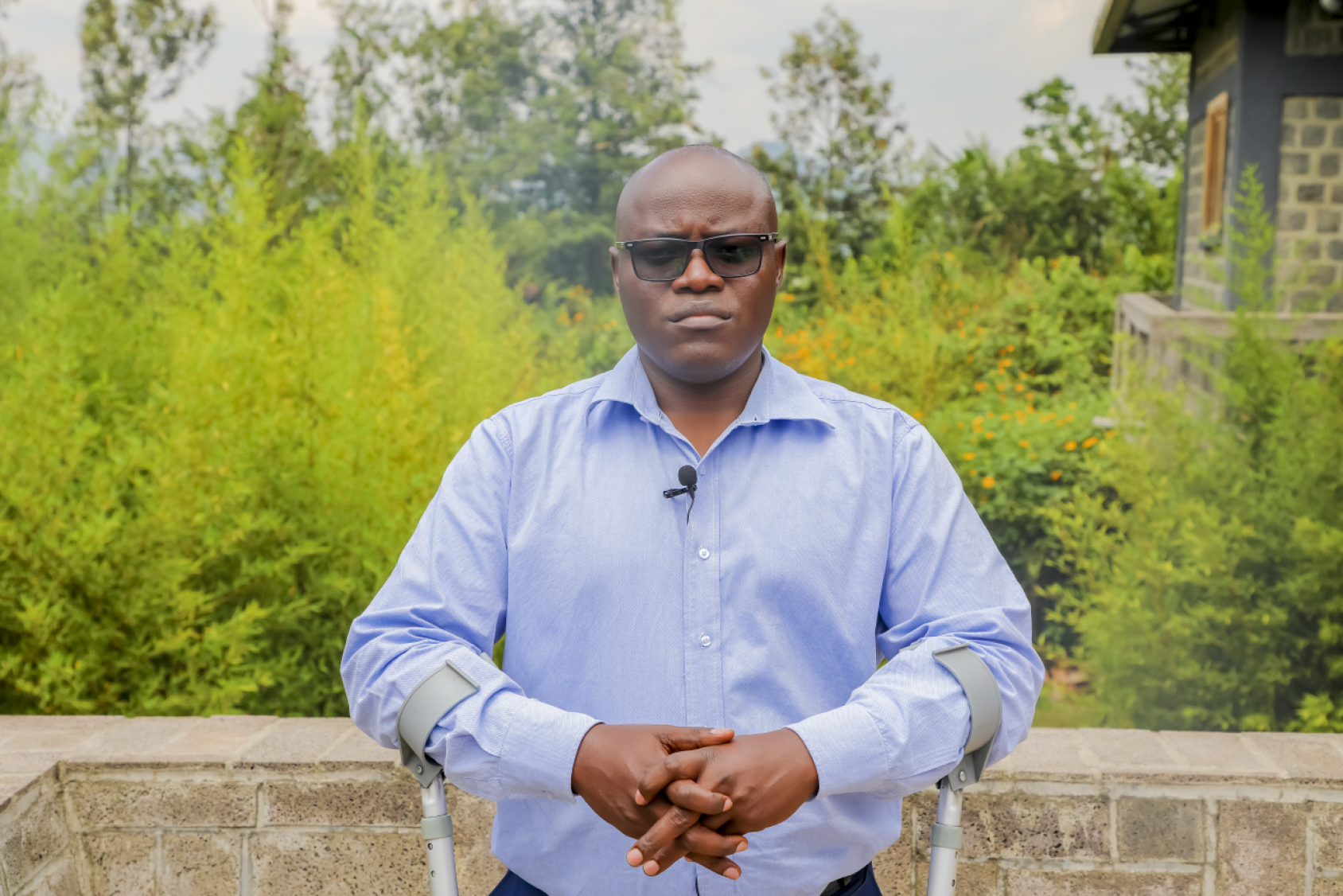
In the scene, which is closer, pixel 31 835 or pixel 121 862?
pixel 31 835

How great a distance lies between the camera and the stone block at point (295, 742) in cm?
231

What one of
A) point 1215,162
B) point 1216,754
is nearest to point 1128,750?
point 1216,754

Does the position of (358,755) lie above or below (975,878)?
above

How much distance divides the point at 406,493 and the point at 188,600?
2.10 ft

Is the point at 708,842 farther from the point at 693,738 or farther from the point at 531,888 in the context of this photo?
the point at 531,888

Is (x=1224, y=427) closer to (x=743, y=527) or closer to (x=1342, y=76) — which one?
(x=743, y=527)

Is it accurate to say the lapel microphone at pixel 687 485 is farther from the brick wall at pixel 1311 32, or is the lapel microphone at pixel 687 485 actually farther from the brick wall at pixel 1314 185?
the brick wall at pixel 1311 32

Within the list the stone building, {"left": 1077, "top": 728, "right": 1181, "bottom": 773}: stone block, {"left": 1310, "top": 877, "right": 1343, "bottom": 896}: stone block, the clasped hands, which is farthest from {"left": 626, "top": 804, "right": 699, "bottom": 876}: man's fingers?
the stone building

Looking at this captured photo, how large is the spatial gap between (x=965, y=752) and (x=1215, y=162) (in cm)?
780

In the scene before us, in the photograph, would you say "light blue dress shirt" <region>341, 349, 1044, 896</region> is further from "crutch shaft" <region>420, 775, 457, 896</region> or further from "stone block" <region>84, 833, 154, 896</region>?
"stone block" <region>84, 833, 154, 896</region>

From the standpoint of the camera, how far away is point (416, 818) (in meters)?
2.31

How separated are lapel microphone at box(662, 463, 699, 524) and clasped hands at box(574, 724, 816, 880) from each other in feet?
0.99

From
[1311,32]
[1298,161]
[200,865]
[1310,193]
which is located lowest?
[200,865]

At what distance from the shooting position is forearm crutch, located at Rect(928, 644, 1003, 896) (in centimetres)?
139
